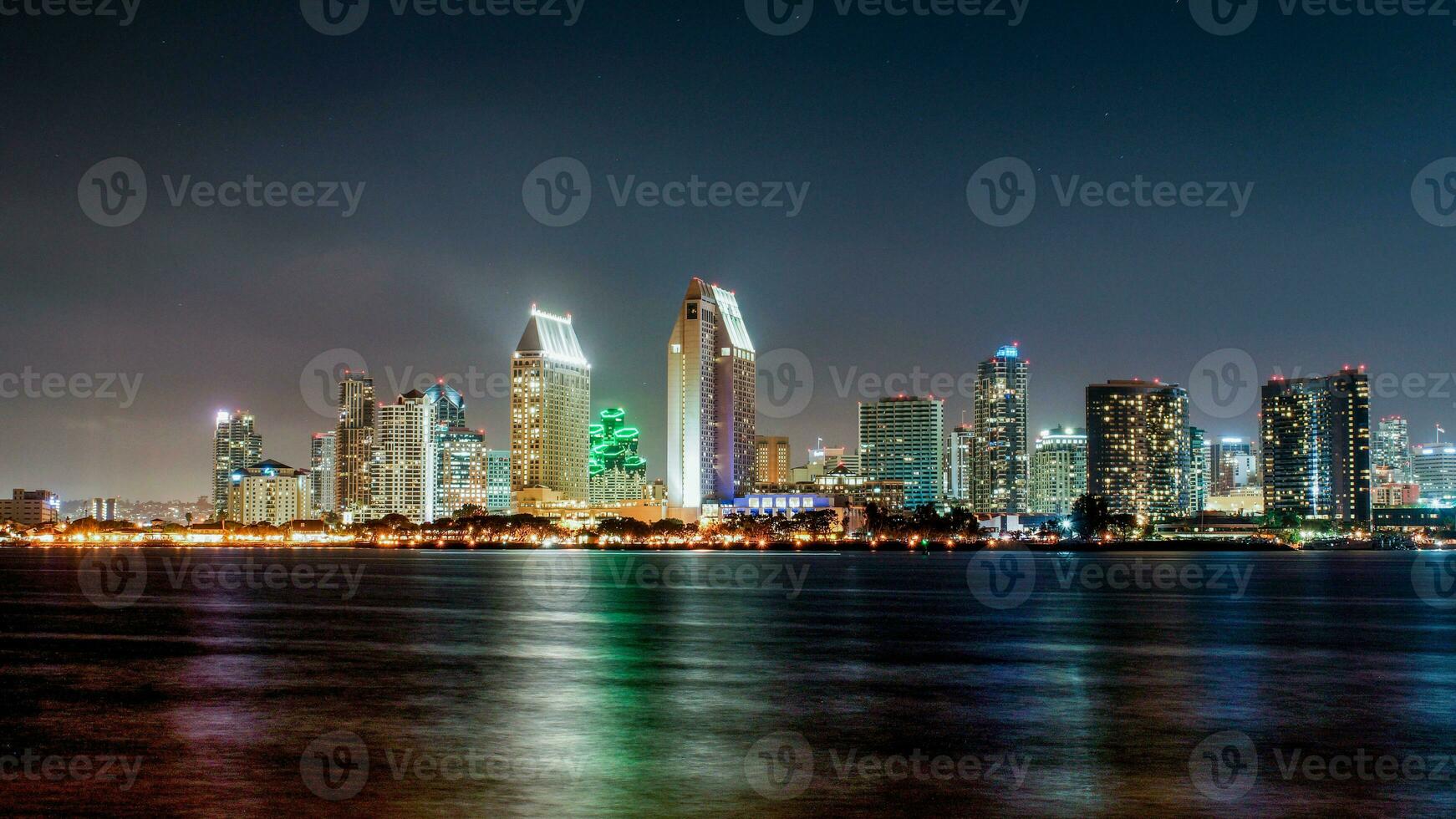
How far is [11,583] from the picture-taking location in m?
124

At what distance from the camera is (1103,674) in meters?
49.5

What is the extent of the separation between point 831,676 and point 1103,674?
410 inches

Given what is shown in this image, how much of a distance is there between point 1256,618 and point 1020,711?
4662 centimetres

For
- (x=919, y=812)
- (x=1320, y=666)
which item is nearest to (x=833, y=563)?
(x=1320, y=666)

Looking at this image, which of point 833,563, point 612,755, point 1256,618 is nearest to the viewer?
point 612,755

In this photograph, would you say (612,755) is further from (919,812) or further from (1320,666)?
(1320,666)

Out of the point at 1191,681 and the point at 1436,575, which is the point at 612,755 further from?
the point at 1436,575

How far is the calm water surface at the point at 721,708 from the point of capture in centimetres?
2695

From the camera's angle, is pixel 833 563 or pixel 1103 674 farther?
pixel 833 563

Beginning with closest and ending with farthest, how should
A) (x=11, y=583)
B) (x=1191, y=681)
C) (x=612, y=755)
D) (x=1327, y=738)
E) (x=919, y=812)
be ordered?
1. (x=919, y=812)
2. (x=612, y=755)
3. (x=1327, y=738)
4. (x=1191, y=681)
5. (x=11, y=583)

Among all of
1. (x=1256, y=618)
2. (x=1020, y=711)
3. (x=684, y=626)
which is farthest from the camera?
(x=1256, y=618)

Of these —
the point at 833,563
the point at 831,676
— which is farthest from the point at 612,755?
the point at 833,563

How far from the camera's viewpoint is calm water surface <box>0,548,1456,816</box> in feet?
88.4

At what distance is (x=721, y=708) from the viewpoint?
40469 mm
